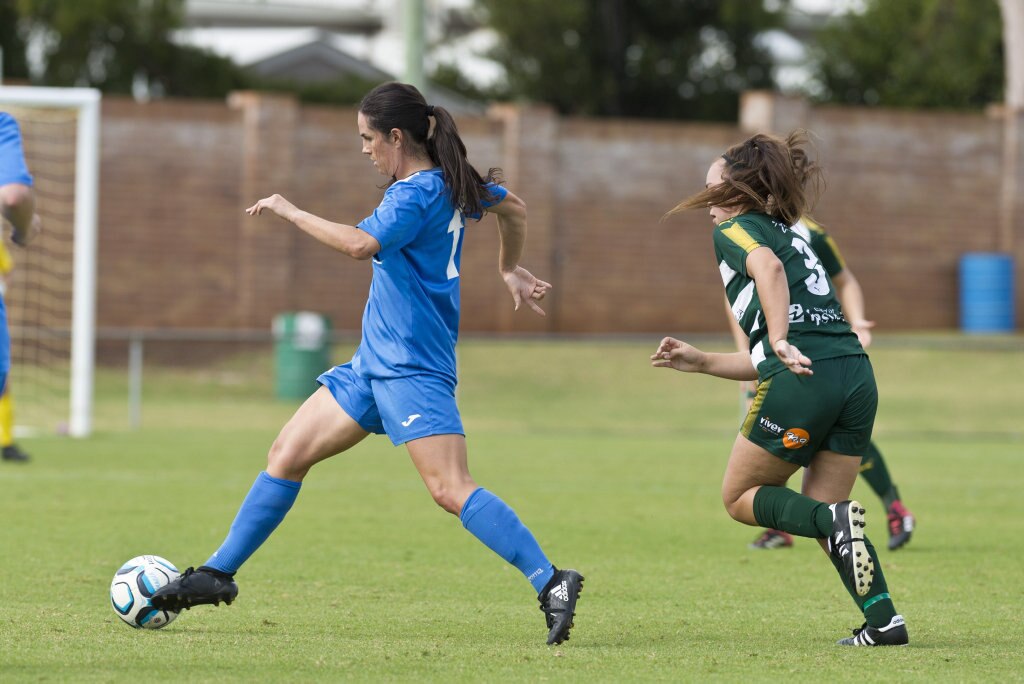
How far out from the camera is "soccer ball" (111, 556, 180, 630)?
551cm

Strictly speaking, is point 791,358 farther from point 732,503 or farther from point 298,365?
point 298,365

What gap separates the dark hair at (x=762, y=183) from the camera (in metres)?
5.54

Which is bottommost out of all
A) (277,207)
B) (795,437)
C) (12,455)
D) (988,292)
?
(988,292)

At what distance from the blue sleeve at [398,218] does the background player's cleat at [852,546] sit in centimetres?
179

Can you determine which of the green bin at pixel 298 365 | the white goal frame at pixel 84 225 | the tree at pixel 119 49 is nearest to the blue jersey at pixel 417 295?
the white goal frame at pixel 84 225

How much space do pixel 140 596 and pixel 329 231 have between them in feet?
5.30

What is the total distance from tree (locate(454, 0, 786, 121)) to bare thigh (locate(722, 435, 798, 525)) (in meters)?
30.8

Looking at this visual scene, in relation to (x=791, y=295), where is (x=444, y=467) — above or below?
below

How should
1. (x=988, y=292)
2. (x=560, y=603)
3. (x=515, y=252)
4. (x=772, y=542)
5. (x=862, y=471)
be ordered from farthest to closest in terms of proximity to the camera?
(x=988, y=292)
(x=862, y=471)
(x=772, y=542)
(x=515, y=252)
(x=560, y=603)

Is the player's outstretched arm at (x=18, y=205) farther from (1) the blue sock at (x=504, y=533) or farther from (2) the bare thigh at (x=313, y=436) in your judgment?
(1) the blue sock at (x=504, y=533)

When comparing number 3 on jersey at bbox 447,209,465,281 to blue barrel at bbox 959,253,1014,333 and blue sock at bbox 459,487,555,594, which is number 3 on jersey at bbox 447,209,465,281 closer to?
blue sock at bbox 459,487,555,594

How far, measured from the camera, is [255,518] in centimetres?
552

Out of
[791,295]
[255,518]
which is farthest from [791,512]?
[255,518]

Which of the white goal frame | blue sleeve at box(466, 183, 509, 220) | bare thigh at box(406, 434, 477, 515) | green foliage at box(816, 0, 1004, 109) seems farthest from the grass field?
green foliage at box(816, 0, 1004, 109)
